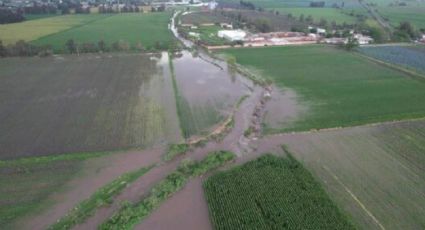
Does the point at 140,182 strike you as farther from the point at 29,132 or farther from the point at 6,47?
the point at 6,47

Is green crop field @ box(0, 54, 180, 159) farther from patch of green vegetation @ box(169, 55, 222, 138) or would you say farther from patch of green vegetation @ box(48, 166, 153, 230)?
patch of green vegetation @ box(48, 166, 153, 230)

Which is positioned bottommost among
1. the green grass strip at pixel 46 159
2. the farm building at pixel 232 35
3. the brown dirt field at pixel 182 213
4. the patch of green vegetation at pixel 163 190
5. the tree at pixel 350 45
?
the brown dirt field at pixel 182 213

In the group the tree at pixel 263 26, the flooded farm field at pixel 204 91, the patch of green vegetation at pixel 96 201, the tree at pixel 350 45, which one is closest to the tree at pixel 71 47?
the flooded farm field at pixel 204 91

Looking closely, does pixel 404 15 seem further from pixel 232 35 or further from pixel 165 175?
Answer: pixel 165 175

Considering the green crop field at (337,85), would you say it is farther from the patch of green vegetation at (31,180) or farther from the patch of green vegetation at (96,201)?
the patch of green vegetation at (31,180)

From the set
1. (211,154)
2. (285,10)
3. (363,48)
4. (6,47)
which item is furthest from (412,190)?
(285,10)

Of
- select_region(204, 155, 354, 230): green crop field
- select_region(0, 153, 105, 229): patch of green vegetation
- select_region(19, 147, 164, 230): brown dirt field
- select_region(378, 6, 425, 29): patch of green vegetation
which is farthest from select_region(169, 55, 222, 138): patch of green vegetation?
select_region(378, 6, 425, 29): patch of green vegetation

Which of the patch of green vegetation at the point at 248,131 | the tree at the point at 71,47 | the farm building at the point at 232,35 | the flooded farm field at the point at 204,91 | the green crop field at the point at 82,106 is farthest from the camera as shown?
the farm building at the point at 232,35
